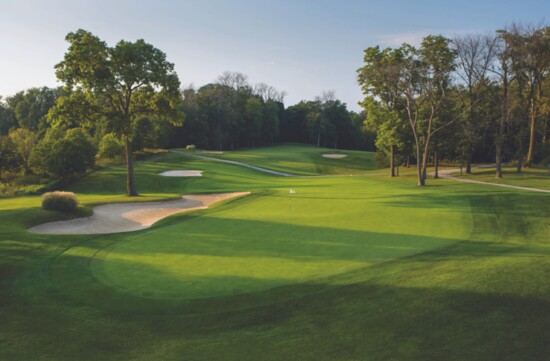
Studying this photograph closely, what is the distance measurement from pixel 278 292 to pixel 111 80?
979 inches

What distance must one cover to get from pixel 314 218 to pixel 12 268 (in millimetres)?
13092

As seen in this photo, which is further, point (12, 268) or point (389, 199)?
point (389, 199)

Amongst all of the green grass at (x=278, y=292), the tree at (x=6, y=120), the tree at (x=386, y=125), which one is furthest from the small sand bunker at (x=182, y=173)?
the tree at (x=6, y=120)

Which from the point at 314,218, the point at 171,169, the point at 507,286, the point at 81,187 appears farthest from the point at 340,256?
the point at 171,169

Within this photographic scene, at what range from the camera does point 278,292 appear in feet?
31.3

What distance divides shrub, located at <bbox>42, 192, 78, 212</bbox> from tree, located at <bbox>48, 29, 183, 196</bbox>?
31.7 ft

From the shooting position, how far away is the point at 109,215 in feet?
74.8

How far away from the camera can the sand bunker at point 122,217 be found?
18.8m

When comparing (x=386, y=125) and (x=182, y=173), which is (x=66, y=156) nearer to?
(x=182, y=173)

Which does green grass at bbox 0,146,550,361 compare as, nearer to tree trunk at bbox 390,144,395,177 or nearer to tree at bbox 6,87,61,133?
tree trunk at bbox 390,144,395,177

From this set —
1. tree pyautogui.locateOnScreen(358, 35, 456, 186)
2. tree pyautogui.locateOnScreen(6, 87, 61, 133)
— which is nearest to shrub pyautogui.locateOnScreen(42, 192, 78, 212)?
tree pyautogui.locateOnScreen(358, 35, 456, 186)

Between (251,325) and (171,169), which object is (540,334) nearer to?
(251,325)

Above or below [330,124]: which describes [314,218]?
below

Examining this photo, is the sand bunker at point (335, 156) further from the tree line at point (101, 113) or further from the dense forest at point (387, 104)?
the tree line at point (101, 113)
